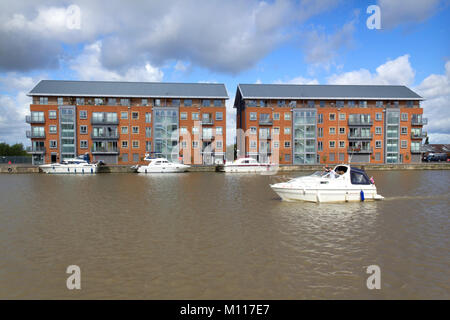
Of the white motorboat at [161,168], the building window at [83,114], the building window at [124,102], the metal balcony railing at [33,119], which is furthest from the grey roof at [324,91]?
the metal balcony railing at [33,119]

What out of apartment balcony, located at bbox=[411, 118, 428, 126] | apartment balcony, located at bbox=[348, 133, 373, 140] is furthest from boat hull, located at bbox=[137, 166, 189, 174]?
apartment balcony, located at bbox=[411, 118, 428, 126]

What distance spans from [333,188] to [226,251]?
12421 millimetres

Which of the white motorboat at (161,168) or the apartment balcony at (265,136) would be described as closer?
the white motorboat at (161,168)

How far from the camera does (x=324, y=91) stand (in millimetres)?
77562

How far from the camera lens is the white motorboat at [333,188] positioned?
21.3m

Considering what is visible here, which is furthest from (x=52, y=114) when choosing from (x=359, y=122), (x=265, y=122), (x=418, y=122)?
(x=418, y=122)

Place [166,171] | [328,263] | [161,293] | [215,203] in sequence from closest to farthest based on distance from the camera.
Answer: [161,293] < [328,263] < [215,203] < [166,171]

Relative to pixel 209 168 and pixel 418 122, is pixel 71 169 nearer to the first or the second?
pixel 209 168

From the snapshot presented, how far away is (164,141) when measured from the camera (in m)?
72.2

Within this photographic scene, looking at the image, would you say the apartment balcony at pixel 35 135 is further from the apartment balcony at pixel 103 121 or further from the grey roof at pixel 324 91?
the grey roof at pixel 324 91

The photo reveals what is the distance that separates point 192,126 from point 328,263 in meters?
64.5
